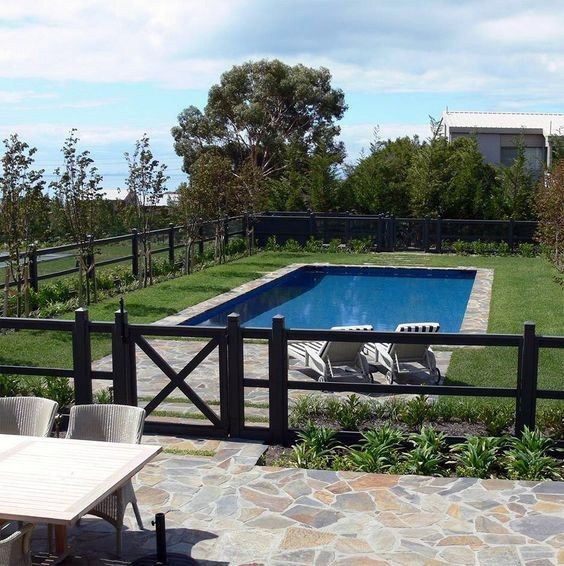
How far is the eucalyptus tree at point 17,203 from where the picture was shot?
1580 centimetres

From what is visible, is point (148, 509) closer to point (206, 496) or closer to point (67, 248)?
point (206, 496)

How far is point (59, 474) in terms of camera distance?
212 inches

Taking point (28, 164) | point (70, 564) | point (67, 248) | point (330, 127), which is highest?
point (330, 127)

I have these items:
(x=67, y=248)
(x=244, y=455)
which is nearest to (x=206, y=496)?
(x=244, y=455)

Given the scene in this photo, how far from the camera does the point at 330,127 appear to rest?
4788cm

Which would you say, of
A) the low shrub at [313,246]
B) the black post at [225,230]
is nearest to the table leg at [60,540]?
the black post at [225,230]

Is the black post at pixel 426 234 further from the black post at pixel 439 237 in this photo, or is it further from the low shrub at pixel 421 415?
the low shrub at pixel 421 415

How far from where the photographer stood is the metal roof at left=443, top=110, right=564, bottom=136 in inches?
1455

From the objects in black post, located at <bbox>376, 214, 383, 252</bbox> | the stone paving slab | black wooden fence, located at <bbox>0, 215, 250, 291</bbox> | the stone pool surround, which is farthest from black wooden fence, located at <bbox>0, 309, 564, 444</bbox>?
black post, located at <bbox>376, 214, 383, 252</bbox>

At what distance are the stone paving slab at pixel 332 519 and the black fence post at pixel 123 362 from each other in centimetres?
106

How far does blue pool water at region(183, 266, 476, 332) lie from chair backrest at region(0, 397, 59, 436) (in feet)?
29.9

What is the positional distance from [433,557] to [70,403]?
5.06 metres

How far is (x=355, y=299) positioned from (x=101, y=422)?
15.3 m

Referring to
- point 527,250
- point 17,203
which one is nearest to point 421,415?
point 17,203
